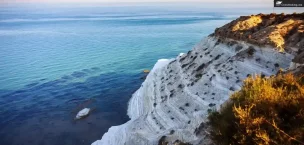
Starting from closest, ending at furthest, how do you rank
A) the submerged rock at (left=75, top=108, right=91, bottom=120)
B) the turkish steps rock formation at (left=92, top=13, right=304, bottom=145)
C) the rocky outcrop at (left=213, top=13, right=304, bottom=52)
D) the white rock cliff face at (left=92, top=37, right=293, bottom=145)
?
the turkish steps rock formation at (left=92, top=13, right=304, bottom=145) < the white rock cliff face at (left=92, top=37, right=293, bottom=145) < the rocky outcrop at (left=213, top=13, right=304, bottom=52) < the submerged rock at (left=75, top=108, right=91, bottom=120)

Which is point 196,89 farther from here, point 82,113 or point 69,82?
point 69,82

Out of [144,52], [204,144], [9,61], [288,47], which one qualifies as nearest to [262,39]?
[288,47]

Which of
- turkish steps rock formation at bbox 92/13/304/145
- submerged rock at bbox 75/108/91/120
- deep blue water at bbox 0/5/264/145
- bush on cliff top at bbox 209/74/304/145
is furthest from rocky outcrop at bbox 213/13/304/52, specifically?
submerged rock at bbox 75/108/91/120

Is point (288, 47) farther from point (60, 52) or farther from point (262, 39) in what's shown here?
point (60, 52)

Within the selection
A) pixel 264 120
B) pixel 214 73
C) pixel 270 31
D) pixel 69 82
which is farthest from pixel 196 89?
pixel 69 82

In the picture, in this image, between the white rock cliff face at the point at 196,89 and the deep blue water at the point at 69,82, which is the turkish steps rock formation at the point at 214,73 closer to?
the white rock cliff face at the point at 196,89

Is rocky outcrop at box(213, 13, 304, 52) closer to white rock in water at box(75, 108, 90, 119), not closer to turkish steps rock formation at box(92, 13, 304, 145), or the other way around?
turkish steps rock formation at box(92, 13, 304, 145)
